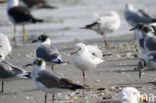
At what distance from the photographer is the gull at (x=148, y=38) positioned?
10.4 meters

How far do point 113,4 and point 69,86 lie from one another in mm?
15858

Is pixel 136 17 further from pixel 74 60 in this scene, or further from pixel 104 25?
pixel 74 60

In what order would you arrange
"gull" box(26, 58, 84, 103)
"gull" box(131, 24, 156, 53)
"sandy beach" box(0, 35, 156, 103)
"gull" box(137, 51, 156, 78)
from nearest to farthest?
1. "gull" box(26, 58, 84, 103)
2. "sandy beach" box(0, 35, 156, 103)
3. "gull" box(137, 51, 156, 78)
4. "gull" box(131, 24, 156, 53)

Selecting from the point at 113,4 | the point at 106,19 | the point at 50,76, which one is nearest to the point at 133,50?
the point at 106,19

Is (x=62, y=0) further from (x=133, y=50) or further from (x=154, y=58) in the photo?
(x=154, y=58)

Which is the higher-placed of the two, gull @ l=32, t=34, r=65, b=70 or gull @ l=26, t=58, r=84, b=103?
gull @ l=32, t=34, r=65, b=70

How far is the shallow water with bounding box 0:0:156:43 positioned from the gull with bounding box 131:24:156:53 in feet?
12.5

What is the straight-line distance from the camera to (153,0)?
23203 millimetres

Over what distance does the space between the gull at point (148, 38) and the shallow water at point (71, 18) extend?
382 cm

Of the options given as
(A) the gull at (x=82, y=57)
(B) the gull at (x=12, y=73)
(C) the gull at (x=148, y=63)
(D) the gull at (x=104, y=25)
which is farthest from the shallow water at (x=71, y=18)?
(B) the gull at (x=12, y=73)

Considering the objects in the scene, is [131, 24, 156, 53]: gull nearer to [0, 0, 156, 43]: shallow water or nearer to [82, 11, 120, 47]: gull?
[82, 11, 120, 47]: gull

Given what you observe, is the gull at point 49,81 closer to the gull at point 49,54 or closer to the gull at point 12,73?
the gull at point 12,73

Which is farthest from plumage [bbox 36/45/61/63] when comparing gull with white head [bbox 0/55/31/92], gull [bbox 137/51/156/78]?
gull [bbox 137/51/156/78]

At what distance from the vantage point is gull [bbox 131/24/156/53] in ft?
34.0
